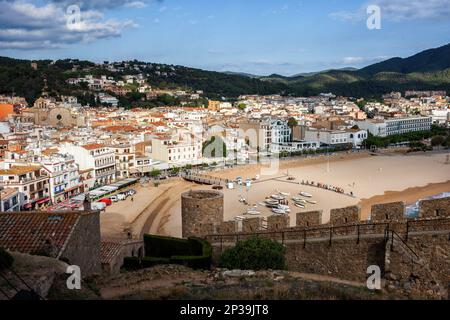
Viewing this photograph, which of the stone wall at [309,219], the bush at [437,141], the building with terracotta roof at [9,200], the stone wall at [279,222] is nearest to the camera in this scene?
the stone wall at [309,219]

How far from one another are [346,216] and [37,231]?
286 inches

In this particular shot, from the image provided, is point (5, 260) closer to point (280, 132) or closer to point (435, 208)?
point (435, 208)

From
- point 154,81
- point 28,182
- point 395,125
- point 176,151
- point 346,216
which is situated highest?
point 154,81

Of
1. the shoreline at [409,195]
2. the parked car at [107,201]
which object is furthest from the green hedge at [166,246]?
the shoreline at [409,195]

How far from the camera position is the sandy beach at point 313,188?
29.0 m

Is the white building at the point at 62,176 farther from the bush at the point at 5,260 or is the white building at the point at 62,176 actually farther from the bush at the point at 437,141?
the bush at the point at 437,141

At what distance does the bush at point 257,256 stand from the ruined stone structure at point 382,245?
1.20 feet

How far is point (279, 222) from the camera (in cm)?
1199

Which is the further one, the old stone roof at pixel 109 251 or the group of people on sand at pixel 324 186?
the group of people on sand at pixel 324 186

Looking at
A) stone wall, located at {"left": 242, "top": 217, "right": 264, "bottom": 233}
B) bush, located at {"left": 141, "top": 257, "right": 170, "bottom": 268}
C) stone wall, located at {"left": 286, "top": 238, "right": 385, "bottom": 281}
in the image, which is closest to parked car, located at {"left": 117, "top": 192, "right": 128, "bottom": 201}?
bush, located at {"left": 141, "top": 257, "right": 170, "bottom": 268}

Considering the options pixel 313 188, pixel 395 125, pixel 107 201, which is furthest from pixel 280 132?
pixel 107 201

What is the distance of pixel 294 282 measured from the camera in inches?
336

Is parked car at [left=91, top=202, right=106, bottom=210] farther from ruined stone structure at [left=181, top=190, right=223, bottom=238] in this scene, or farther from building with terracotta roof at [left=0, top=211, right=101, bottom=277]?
building with terracotta roof at [left=0, top=211, right=101, bottom=277]
